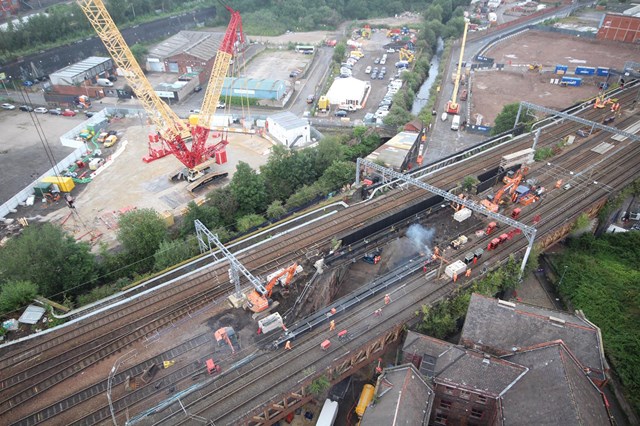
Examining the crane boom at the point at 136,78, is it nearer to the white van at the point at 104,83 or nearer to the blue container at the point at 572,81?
the white van at the point at 104,83

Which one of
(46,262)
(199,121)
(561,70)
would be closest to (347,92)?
(199,121)

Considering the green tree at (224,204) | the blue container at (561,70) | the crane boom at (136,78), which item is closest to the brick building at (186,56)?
the crane boom at (136,78)

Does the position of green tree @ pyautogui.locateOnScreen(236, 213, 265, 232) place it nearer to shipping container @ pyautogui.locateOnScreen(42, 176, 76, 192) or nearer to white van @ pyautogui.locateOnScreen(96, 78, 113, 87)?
shipping container @ pyautogui.locateOnScreen(42, 176, 76, 192)

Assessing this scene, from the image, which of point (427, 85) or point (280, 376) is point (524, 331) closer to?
point (280, 376)

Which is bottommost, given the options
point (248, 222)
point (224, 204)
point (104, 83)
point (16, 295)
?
point (248, 222)

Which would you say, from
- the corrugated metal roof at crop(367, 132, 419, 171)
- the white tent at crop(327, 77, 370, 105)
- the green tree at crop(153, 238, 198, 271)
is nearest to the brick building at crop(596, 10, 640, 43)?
the white tent at crop(327, 77, 370, 105)

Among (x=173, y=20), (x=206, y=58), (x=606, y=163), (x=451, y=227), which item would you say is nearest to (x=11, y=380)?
(x=451, y=227)

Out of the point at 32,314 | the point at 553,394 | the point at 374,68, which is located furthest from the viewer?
the point at 374,68
